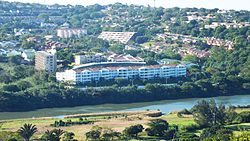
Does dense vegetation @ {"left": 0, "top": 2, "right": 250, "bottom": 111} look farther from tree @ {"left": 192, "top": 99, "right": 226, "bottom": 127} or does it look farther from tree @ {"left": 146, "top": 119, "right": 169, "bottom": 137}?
tree @ {"left": 146, "top": 119, "right": 169, "bottom": 137}

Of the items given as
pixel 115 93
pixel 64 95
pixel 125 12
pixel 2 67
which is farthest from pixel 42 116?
pixel 125 12


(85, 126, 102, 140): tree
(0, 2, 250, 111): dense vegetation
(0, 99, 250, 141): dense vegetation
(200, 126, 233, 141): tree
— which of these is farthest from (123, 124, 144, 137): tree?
(0, 2, 250, 111): dense vegetation

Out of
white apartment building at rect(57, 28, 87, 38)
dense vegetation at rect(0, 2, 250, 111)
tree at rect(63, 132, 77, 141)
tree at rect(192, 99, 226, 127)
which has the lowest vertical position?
tree at rect(63, 132, 77, 141)

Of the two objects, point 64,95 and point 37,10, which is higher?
point 37,10

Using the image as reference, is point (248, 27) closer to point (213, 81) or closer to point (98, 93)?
point (213, 81)

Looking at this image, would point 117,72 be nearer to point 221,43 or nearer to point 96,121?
point 96,121

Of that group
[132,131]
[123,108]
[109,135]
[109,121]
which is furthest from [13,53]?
[109,135]
